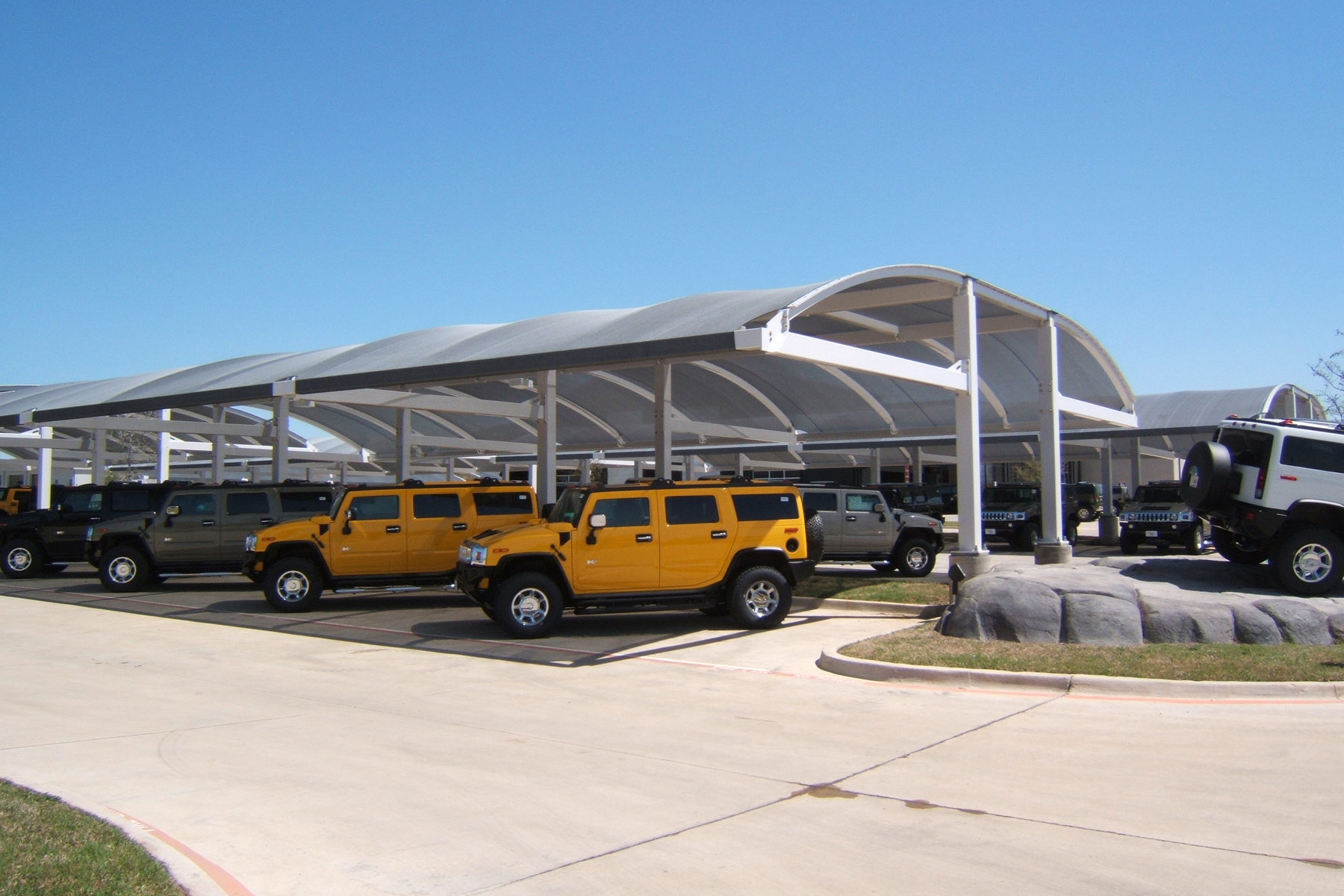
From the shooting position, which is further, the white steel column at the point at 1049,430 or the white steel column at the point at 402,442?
the white steel column at the point at 402,442

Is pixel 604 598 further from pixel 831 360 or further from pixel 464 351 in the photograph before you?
pixel 464 351

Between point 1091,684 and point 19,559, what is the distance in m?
21.3

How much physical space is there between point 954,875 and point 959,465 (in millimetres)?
11800

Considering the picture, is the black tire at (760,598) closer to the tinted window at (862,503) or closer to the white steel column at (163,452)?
the tinted window at (862,503)

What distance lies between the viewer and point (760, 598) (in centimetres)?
1416

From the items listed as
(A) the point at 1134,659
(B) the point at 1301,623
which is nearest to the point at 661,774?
(A) the point at 1134,659

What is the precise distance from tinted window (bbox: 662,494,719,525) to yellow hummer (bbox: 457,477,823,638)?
0.01 metres

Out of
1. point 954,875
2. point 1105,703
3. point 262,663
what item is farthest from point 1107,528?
point 954,875

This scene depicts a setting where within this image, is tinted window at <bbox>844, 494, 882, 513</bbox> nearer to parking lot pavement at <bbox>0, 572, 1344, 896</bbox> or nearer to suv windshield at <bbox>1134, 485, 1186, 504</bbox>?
parking lot pavement at <bbox>0, 572, 1344, 896</bbox>

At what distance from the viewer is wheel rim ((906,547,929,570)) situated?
70.0 ft

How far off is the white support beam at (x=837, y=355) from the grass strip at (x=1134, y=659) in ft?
12.0

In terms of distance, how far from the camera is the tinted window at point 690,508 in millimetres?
13836

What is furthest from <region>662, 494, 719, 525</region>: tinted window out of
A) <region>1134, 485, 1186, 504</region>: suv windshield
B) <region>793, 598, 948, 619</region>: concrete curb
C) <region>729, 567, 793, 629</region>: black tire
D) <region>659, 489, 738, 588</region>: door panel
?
<region>1134, 485, 1186, 504</region>: suv windshield

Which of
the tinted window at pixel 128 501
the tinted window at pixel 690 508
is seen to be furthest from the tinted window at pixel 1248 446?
the tinted window at pixel 128 501
